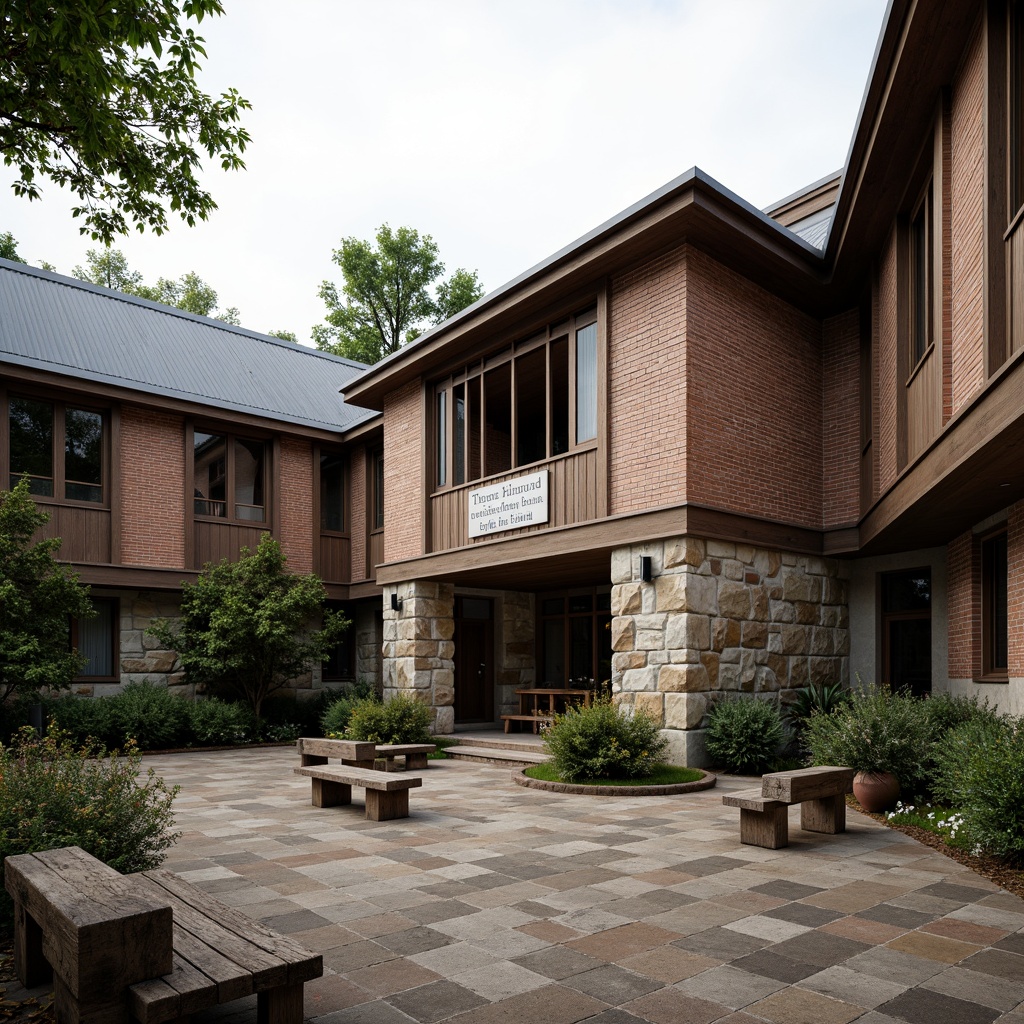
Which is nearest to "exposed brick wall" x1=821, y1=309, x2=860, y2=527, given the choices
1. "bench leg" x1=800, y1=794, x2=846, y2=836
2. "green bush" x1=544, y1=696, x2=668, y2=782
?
"green bush" x1=544, y1=696, x2=668, y2=782

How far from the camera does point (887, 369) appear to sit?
413 inches

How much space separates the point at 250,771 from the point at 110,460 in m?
6.85

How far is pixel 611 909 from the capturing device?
512 centimetres

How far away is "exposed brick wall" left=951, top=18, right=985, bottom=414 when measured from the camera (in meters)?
6.79

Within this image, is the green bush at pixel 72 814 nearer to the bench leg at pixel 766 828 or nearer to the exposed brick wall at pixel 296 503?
the bench leg at pixel 766 828

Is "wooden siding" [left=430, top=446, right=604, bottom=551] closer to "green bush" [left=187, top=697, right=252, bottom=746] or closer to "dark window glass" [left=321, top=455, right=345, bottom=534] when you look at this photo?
"green bush" [left=187, top=697, right=252, bottom=746]

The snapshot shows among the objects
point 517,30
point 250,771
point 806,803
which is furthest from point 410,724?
point 517,30

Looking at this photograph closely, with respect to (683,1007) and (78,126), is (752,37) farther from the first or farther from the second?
(683,1007)

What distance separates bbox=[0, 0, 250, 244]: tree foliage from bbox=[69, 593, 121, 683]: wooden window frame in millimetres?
9972

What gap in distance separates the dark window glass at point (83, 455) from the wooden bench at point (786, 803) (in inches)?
509

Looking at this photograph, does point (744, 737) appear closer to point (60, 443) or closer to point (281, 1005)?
point (281, 1005)

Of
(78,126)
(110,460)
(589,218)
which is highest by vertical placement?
(589,218)

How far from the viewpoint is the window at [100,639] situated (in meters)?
15.5

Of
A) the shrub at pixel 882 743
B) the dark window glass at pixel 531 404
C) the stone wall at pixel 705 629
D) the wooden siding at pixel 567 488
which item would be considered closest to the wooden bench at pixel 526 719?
the wooden siding at pixel 567 488
